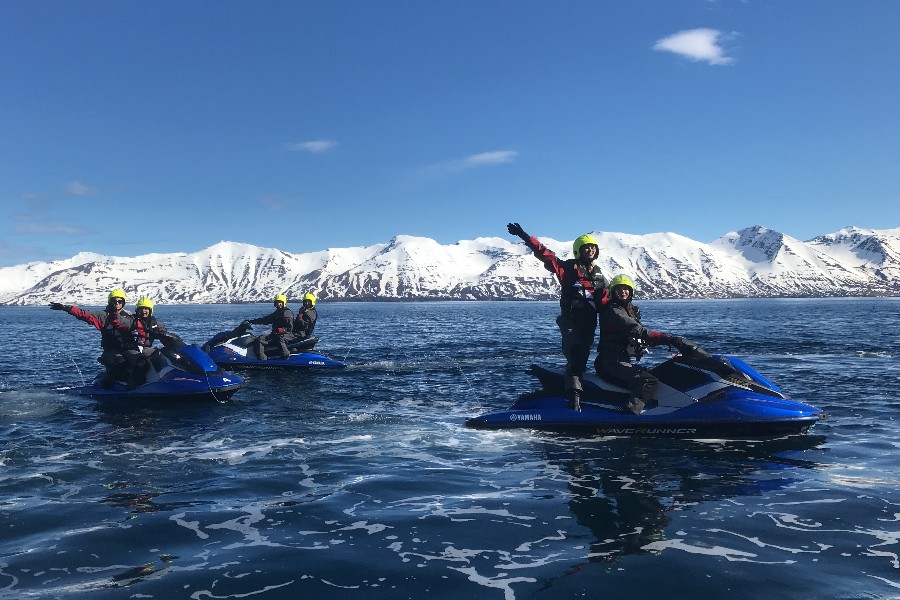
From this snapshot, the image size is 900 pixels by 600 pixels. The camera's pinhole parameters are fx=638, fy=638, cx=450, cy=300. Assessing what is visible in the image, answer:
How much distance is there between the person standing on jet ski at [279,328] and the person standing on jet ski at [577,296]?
53.9 feet

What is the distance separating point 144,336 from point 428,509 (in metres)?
13.8

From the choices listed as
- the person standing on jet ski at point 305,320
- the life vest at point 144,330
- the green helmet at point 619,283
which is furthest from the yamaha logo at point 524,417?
the person standing on jet ski at point 305,320

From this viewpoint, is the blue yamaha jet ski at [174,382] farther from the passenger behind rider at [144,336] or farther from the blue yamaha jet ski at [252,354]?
the blue yamaha jet ski at [252,354]

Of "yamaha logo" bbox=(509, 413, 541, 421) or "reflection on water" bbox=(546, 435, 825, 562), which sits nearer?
"reflection on water" bbox=(546, 435, 825, 562)

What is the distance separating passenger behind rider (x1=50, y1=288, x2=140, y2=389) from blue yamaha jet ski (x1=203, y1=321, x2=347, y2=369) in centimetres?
779

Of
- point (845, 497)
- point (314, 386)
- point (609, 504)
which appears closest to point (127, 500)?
point (609, 504)

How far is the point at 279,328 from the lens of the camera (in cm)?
2778

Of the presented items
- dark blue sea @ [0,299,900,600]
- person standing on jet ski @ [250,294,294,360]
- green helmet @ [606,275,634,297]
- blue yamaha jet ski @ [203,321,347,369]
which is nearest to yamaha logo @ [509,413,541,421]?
dark blue sea @ [0,299,900,600]

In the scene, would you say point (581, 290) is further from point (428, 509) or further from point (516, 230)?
point (428, 509)

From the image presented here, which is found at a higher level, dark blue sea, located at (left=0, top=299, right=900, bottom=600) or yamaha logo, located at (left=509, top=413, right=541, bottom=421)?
yamaha logo, located at (left=509, top=413, right=541, bottom=421)

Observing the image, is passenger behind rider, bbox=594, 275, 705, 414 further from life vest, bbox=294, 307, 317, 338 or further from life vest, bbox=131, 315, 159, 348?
life vest, bbox=294, 307, 317, 338

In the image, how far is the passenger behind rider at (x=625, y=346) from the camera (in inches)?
492

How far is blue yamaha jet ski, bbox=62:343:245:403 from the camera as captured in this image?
18.0 m

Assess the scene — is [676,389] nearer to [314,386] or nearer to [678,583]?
[678,583]
